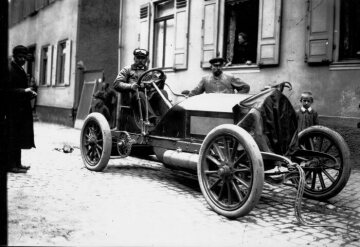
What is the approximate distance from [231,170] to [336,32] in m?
4.43

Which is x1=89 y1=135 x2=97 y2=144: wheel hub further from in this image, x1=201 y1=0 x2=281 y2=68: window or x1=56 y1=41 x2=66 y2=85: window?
x1=56 y1=41 x2=66 y2=85: window

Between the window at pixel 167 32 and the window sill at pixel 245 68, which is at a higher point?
the window at pixel 167 32

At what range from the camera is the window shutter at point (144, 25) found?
41.0 ft

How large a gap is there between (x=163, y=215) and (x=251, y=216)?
0.90 metres

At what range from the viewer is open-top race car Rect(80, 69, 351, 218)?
399 centimetres

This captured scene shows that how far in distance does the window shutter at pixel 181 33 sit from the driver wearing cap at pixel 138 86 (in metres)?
4.20

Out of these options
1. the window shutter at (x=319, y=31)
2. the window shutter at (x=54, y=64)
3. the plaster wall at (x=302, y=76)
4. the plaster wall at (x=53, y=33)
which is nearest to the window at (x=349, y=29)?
the window shutter at (x=319, y=31)

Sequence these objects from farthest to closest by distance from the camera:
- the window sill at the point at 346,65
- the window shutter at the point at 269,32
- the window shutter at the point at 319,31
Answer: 1. the window shutter at the point at 269,32
2. the window shutter at the point at 319,31
3. the window sill at the point at 346,65

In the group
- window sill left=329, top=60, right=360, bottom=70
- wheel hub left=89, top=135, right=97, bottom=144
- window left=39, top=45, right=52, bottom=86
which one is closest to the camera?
wheel hub left=89, top=135, right=97, bottom=144

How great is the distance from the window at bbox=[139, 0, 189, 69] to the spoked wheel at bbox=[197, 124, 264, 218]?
6594 mm

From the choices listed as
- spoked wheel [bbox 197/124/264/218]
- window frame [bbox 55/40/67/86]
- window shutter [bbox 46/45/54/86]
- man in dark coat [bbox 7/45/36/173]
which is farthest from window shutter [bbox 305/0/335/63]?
window shutter [bbox 46/45/54/86]

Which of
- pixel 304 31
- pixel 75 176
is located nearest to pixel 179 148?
pixel 75 176

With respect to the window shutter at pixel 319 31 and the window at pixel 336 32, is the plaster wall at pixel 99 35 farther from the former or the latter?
the window at pixel 336 32

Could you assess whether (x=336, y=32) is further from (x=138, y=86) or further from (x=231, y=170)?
(x=231, y=170)
